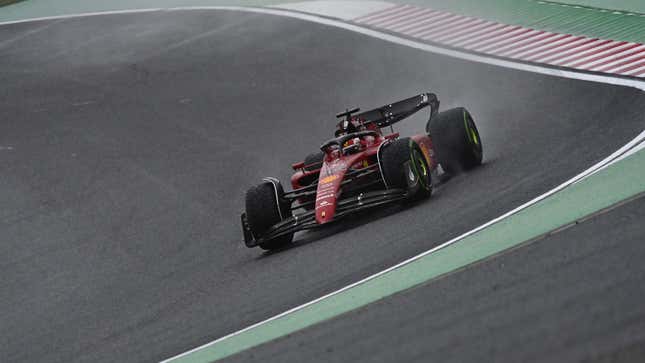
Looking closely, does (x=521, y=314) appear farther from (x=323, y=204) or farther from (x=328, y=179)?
(x=328, y=179)

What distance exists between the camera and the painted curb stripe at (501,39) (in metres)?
16.9

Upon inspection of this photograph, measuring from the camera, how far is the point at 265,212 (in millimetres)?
11023

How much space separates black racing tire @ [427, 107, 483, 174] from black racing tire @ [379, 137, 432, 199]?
41.1 inches

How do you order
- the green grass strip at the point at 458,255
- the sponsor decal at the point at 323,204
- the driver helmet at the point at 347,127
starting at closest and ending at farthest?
the green grass strip at the point at 458,255 → the sponsor decal at the point at 323,204 → the driver helmet at the point at 347,127

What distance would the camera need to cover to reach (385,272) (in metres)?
8.04

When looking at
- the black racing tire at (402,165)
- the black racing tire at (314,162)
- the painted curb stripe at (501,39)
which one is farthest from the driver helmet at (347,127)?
the painted curb stripe at (501,39)

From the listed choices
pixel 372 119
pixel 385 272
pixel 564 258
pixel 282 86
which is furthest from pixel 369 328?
pixel 282 86

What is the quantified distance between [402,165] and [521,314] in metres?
5.16

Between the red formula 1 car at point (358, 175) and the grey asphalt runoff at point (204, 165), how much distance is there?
0.86ft

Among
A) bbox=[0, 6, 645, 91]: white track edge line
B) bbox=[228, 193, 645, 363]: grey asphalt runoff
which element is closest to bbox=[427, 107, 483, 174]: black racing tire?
bbox=[0, 6, 645, 91]: white track edge line

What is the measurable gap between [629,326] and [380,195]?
587cm

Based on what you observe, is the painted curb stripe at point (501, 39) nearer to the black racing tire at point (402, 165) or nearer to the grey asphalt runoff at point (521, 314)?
the black racing tire at point (402, 165)

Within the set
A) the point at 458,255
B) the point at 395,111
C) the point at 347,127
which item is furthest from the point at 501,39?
the point at 458,255

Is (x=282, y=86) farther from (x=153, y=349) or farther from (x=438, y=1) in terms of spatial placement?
(x=153, y=349)
